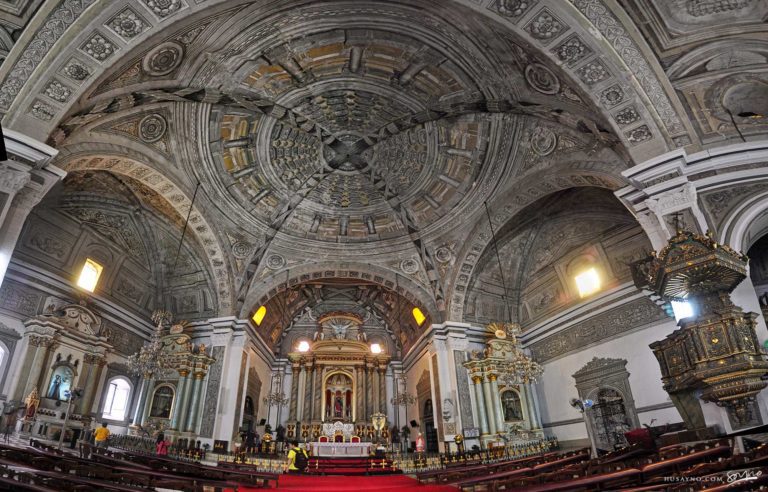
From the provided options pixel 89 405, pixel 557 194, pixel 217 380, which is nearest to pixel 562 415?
pixel 557 194

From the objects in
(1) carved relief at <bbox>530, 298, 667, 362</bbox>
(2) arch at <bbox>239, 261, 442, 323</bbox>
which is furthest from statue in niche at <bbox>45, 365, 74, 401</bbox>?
(1) carved relief at <bbox>530, 298, 667, 362</bbox>

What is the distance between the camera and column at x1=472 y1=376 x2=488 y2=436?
1583cm

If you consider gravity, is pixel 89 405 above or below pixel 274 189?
below

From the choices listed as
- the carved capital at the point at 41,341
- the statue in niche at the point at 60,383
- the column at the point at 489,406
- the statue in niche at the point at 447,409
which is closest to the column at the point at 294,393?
the statue in niche at the point at 447,409

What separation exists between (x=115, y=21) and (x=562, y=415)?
17.3m

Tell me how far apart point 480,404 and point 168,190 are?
12.9 meters

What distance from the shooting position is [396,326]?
23.5 metres

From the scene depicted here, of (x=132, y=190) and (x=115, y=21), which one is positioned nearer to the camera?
(x=115, y=21)

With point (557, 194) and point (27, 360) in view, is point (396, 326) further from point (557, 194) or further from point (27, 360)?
point (27, 360)

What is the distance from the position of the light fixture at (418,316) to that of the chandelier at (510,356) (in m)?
3.32

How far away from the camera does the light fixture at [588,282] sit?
51.8 feet

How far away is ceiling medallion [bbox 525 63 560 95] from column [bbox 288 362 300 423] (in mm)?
17319

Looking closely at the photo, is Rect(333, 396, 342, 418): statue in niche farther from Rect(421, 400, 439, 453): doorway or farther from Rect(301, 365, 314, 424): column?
Rect(421, 400, 439, 453): doorway

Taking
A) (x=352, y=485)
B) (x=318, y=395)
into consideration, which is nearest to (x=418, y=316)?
(x=318, y=395)
